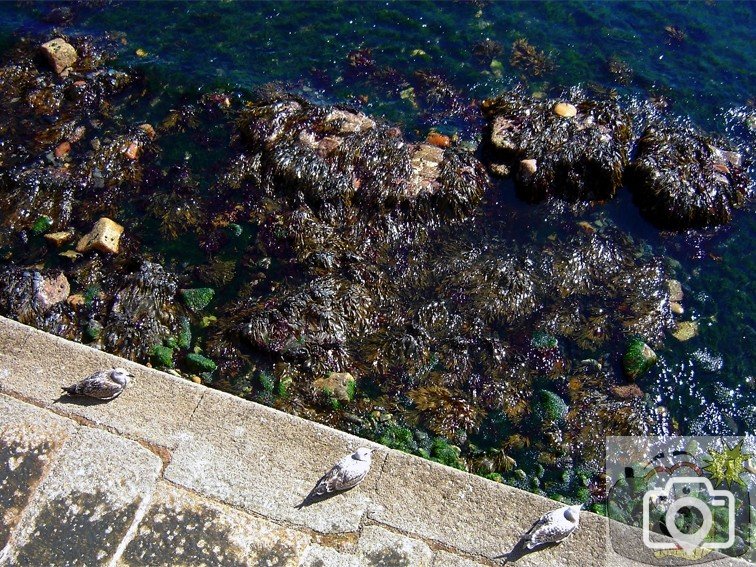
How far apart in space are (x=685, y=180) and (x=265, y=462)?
6.29 meters

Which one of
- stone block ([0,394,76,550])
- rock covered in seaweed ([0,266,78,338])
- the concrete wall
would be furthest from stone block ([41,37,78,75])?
stone block ([0,394,76,550])

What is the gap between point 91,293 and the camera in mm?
6754

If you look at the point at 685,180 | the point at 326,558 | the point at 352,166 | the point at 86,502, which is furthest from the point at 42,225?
the point at 685,180

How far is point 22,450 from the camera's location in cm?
467

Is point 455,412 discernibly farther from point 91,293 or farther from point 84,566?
point 91,293

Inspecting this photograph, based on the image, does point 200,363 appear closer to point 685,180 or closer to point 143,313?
point 143,313

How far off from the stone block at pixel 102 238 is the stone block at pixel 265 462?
9.56 feet

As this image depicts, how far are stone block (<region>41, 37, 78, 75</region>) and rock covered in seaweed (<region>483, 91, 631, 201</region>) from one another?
19.9ft

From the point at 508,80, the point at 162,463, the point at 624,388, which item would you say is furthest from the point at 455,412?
the point at 508,80

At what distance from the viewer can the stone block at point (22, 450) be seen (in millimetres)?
4434

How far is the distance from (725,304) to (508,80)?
4.35 metres

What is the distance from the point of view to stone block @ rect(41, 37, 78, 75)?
886 cm

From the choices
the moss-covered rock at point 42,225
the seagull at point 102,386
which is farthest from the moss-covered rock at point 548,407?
the moss-covered rock at point 42,225

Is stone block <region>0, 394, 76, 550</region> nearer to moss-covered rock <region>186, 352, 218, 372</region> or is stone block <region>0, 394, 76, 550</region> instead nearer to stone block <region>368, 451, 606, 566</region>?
moss-covered rock <region>186, 352, 218, 372</region>
